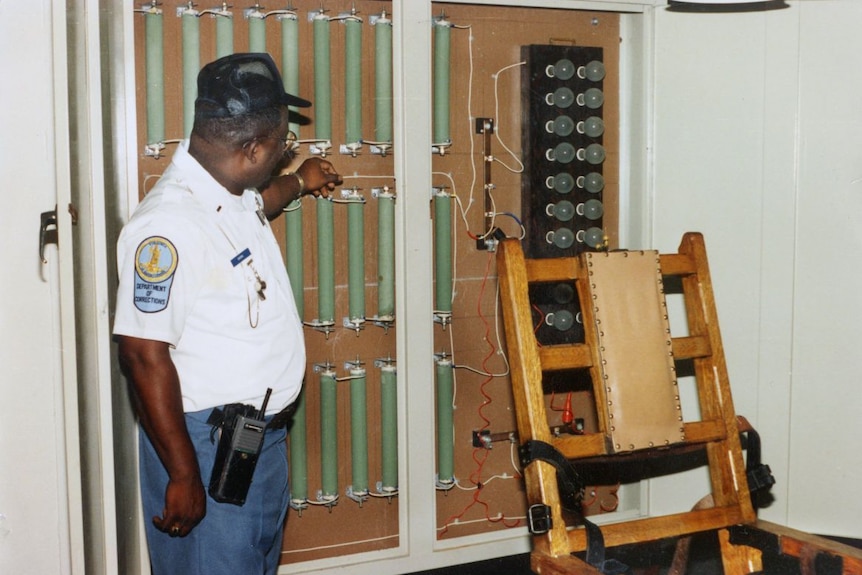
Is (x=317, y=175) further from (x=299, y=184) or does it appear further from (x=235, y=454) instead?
(x=235, y=454)

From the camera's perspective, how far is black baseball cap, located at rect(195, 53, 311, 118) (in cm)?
205

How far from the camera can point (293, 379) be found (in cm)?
214

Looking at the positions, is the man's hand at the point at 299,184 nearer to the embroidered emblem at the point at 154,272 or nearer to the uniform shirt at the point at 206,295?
the uniform shirt at the point at 206,295

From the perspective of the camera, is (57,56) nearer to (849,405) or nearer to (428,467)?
(428,467)

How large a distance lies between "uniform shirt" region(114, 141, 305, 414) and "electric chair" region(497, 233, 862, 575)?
588 millimetres

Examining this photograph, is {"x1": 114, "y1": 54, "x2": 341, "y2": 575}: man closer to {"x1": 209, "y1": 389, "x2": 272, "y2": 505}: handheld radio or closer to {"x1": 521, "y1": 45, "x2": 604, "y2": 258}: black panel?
{"x1": 209, "y1": 389, "x2": 272, "y2": 505}: handheld radio

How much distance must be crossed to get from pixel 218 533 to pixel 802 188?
2453 millimetres

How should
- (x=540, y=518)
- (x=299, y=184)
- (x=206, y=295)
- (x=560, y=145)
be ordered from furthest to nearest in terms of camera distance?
1. (x=560, y=145)
2. (x=299, y=184)
3. (x=206, y=295)
4. (x=540, y=518)

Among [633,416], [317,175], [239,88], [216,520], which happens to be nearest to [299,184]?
[317,175]

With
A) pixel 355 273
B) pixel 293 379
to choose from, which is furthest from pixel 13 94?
pixel 355 273

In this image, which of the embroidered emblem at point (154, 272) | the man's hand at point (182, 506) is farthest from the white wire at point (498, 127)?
the man's hand at point (182, 506)

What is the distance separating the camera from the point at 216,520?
1997 millimetres

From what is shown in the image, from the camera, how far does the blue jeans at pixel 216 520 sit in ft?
6.55

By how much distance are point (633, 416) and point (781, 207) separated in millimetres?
1587
